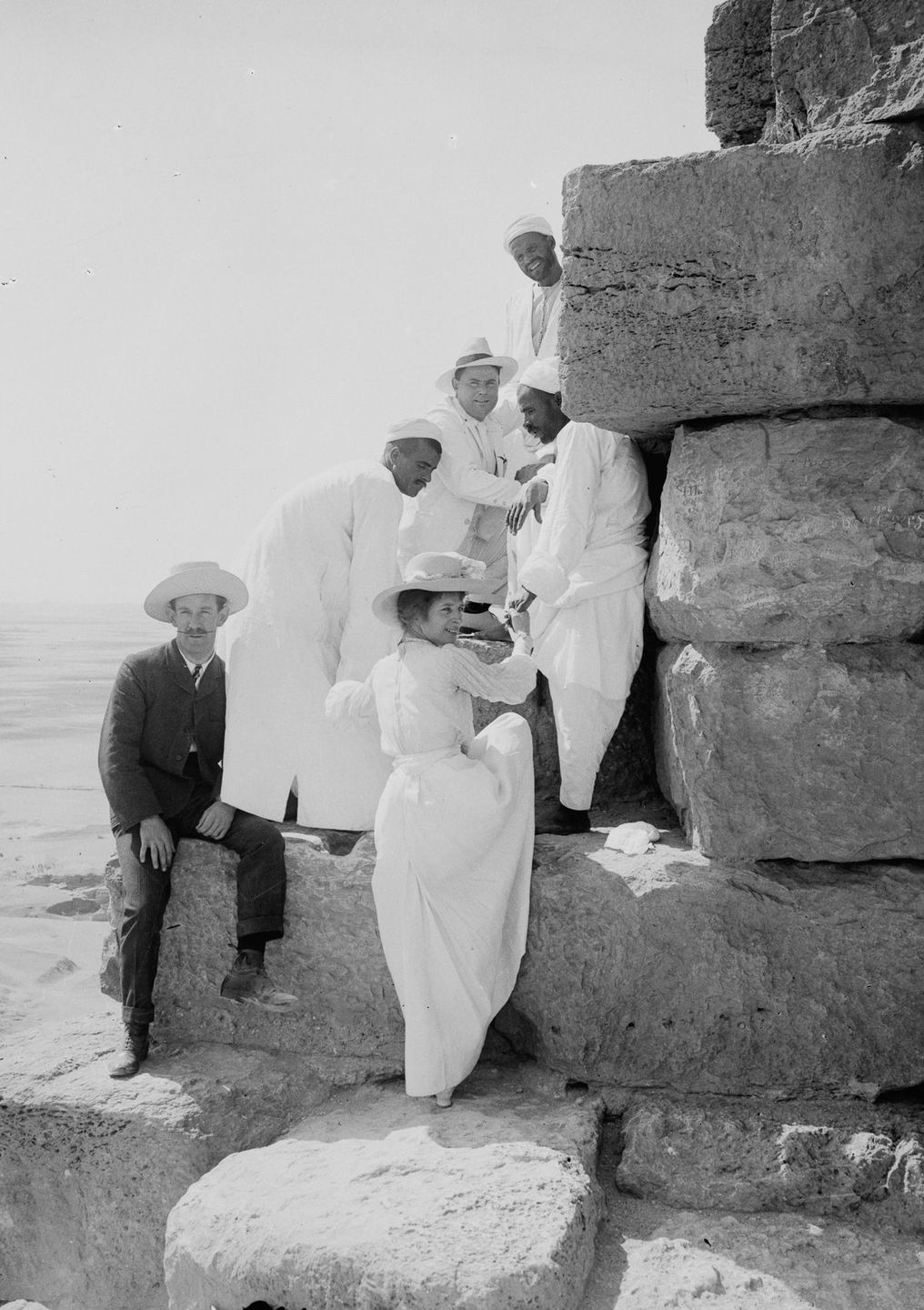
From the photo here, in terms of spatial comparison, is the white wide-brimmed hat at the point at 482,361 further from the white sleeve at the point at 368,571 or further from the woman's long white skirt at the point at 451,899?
the woman's long white skirt at the point at 451,899

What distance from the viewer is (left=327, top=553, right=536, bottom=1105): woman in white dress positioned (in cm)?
400

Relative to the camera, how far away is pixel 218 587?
457cm

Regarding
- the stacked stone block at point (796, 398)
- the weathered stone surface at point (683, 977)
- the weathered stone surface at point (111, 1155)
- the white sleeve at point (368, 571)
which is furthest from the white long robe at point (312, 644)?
the stacked stone block at point (796, 398)

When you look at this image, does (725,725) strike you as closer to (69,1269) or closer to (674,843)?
(674,843)

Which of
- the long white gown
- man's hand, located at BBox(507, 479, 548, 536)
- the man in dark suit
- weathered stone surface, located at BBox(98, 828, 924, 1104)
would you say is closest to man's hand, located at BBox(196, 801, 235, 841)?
the man in dark suit

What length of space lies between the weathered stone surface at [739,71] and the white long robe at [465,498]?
1.65 metres

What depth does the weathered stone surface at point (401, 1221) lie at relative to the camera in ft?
10.3

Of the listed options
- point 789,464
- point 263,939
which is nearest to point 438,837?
point 263,939

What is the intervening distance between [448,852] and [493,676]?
603mm

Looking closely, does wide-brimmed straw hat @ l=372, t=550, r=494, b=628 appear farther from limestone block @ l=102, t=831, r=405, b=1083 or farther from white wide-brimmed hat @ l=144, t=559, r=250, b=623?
limestone block @ l=102, t=831, r=405, b=1083

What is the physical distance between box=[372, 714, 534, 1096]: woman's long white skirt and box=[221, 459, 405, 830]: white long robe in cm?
56

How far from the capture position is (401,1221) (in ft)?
10.8

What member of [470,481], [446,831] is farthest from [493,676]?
[470,481]

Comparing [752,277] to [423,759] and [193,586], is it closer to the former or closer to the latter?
[423,759]
